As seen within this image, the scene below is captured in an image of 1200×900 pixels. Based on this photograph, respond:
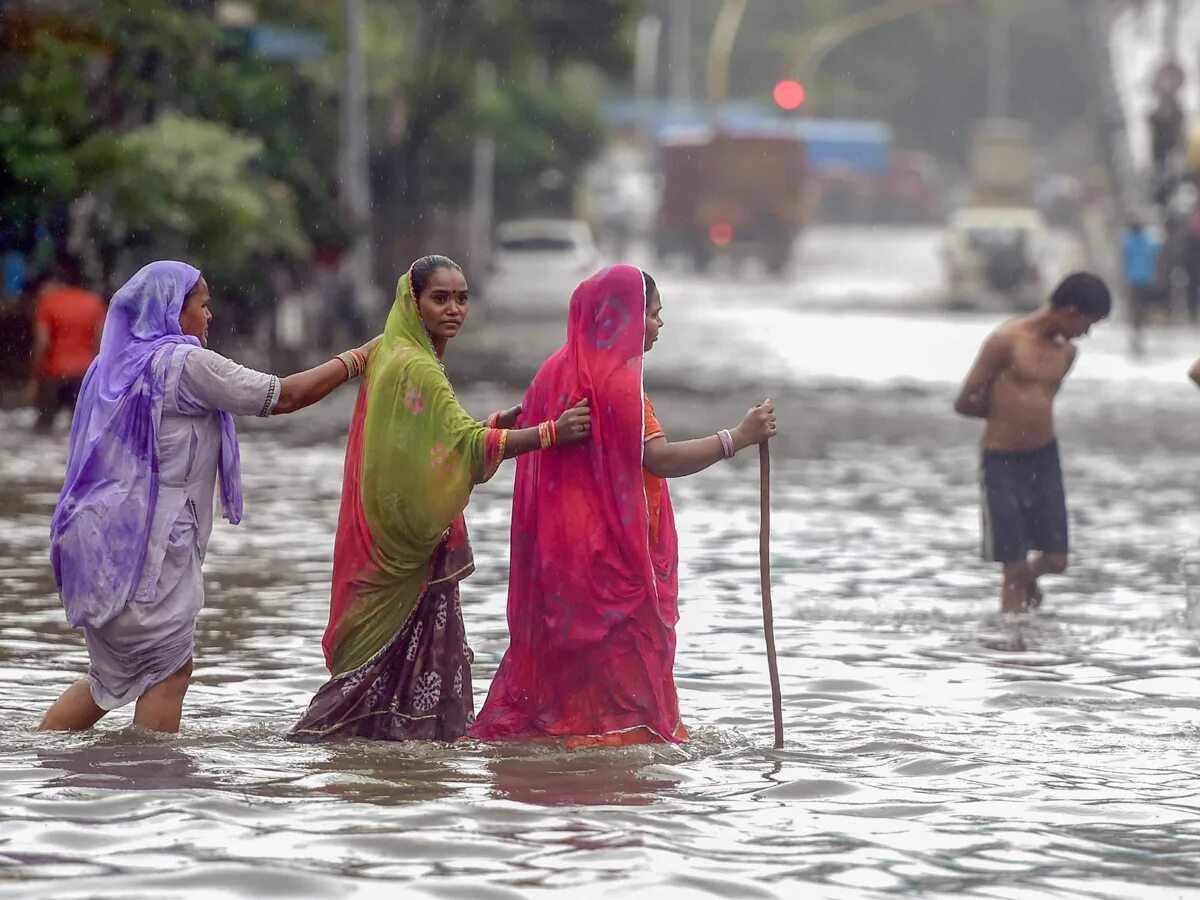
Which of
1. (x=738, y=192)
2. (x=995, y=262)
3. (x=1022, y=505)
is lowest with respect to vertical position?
(x=1022, y=505)

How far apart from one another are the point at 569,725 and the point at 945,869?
1.57 metres

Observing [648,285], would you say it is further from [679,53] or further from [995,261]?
[679,53]

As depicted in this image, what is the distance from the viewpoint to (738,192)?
57562 millimetres

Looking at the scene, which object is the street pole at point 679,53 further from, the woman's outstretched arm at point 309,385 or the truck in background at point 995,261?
the woman's outstretched arm at point 309,385

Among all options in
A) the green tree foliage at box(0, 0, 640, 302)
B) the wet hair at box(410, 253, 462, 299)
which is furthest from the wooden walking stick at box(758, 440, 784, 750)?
the green tree foliage at box(0, 0, 640, 302)

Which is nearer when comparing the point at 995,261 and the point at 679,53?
the point at 995,261

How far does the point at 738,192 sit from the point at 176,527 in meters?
50.9

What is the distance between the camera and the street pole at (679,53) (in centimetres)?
9181

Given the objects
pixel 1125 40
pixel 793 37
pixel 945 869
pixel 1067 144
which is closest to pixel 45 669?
pixel 945 869

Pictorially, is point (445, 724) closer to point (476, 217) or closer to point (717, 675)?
point (717, 675)

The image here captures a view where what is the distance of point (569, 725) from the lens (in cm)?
733

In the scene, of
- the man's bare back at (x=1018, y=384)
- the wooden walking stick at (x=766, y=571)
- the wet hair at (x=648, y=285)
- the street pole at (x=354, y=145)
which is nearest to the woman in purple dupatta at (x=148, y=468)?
the wet hair at (x=648, y=285)

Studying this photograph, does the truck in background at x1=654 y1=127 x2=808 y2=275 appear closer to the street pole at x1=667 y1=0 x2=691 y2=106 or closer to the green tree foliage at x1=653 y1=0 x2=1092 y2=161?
the street pole at x1=667 y1=0 x2=691 y2=106

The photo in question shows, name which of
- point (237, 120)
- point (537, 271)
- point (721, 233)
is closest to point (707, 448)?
point (237, 120)
